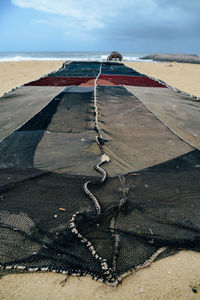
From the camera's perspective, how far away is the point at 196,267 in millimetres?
1389

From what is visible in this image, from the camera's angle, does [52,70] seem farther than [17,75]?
Yes

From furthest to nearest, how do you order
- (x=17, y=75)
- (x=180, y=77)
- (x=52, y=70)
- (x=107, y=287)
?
1. (x=52, y=70)
2. (x=180, y=77)
3. (x=17, y=75)
4. (x=107, y=287)

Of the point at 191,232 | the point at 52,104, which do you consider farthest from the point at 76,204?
the point at 52,104

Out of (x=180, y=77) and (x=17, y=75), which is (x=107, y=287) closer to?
(x=17, y=75)

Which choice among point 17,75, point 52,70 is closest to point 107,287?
point 17,75

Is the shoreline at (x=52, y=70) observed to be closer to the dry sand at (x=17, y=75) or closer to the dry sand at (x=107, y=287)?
the dry sand at (x=17, y=75)

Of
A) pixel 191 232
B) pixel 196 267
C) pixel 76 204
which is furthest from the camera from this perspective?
pixel 76 204

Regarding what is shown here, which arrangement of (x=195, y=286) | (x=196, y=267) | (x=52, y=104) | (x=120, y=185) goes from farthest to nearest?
(x=52, y=104), (x=120, y=185), (x=196, y=267), (x=195, y=286)

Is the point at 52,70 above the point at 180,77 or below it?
above

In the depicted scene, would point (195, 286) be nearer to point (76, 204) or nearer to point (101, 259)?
point (101, 259)

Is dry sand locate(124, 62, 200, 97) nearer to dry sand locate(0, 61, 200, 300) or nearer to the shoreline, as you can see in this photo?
the shoreline

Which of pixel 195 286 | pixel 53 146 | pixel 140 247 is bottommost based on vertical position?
pixel 195 286

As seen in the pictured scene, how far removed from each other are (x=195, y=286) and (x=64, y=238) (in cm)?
90

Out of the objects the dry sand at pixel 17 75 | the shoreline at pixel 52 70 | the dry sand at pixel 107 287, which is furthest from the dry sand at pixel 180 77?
the dry sand at pixel 107 287
